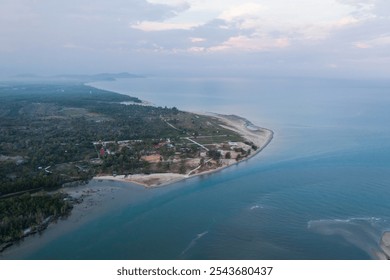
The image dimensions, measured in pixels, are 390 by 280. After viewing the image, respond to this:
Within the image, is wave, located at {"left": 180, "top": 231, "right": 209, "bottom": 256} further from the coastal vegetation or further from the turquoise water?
the coastal vegetation

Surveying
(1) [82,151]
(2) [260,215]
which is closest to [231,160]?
(2) [260,215]

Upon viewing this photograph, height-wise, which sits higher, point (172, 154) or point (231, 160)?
point (172, 154)

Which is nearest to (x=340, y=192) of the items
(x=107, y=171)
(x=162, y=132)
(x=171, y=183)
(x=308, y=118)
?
(x=171, y=183)

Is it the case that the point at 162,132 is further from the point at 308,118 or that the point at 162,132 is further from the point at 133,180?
the point at 308,118

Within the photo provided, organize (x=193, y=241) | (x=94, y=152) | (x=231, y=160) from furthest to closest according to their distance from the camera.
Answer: (x=94, y=152), (x=231, y=160), (x=193, y=241)

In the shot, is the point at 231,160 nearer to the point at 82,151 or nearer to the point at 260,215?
the point at 260,215

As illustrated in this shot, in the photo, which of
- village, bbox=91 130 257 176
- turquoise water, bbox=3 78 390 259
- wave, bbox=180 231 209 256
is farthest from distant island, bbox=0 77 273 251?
wave, bbox=180 231 209 256
